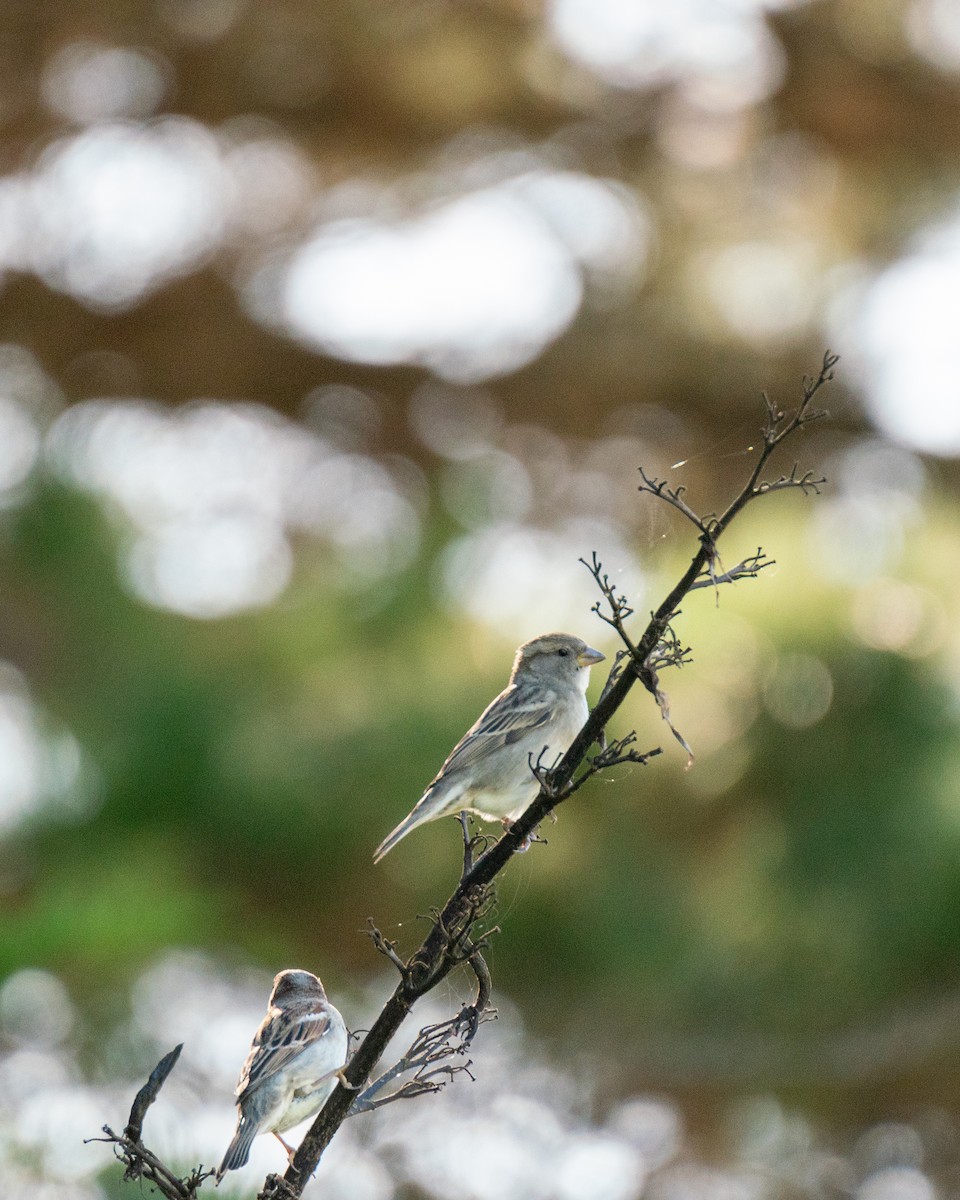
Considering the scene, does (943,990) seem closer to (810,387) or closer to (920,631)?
(920,631)

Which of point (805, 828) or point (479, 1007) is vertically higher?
point (805, 828)

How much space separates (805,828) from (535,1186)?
1.63 meters

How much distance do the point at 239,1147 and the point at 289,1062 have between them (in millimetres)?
261

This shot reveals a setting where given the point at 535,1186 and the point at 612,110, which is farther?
the point at 612,110

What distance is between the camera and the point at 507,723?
3.31 meters

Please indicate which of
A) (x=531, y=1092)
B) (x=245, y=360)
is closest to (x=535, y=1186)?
(x=531, y=1092)

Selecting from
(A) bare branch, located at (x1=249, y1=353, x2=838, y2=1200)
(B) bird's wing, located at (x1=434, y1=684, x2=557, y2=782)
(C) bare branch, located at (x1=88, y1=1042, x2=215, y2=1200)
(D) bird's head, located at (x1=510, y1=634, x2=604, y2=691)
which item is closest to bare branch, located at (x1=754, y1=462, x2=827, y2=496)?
(A) bare branch, located at (x1=249, y1=353, x2=838, y2=1200)

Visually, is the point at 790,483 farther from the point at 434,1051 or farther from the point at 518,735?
the point at 518,735

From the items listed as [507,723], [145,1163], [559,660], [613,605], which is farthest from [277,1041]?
[559,660]

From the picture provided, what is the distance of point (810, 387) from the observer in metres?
1.41

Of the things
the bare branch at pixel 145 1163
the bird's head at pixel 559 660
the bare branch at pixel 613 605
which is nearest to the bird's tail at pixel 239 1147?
the bare branch at pixel 145 1163

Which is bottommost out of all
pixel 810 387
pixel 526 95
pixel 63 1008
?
pixel 810 387

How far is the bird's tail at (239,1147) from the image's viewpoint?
1.62m

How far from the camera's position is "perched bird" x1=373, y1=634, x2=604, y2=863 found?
118 inches
